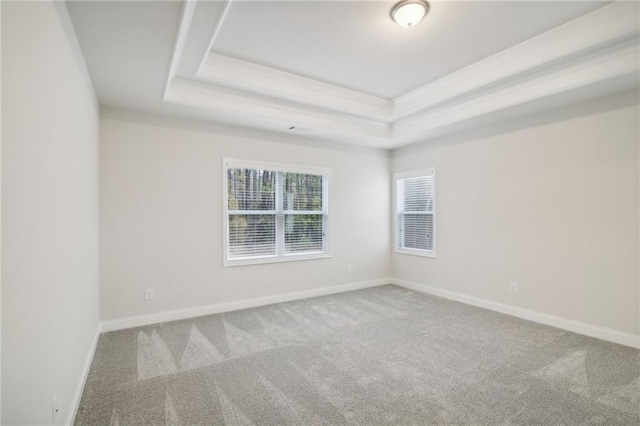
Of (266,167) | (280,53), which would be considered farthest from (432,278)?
(280,53)

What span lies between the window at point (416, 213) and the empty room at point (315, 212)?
53 mm

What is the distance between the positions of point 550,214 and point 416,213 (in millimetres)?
2038

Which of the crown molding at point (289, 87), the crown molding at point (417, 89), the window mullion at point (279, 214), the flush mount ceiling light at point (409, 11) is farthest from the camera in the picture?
the window mullion at point (279, 214)

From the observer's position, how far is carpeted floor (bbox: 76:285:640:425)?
2.11 m

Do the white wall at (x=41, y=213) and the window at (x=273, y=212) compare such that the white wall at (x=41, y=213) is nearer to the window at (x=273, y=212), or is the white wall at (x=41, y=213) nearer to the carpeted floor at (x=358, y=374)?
the carpeted floor at (x=358, y=374)

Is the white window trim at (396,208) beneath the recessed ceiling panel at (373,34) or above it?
beneath

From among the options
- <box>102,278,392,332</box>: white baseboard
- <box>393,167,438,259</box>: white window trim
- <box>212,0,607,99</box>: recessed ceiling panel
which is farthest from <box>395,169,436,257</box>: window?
<box>212,0,607,99</box>: recessed ceiling panel

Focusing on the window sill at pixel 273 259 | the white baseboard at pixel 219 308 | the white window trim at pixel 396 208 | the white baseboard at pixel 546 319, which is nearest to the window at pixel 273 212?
the window sill at pixel 273 259

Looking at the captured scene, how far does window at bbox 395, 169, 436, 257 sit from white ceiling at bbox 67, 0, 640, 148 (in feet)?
3.80

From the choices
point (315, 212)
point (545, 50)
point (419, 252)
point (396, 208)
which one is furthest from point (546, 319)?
point (315, 212)

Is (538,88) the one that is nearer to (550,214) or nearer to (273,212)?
(550,214)

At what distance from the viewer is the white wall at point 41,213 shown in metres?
1.20

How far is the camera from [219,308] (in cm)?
421

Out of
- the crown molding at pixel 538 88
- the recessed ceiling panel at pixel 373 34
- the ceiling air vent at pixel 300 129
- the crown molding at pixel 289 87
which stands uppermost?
the recessed ceiling panel at pixel 373 34
